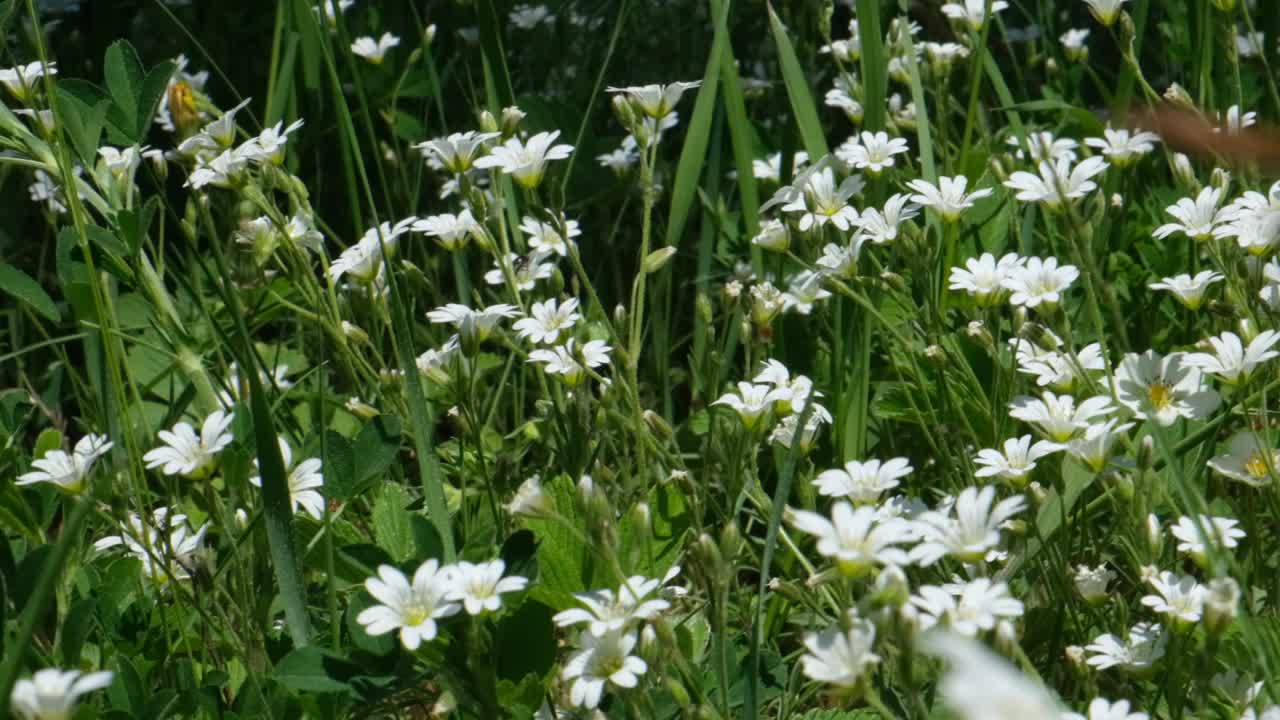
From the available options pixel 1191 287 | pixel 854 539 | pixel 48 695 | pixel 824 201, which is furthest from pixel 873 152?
pixel 48 695

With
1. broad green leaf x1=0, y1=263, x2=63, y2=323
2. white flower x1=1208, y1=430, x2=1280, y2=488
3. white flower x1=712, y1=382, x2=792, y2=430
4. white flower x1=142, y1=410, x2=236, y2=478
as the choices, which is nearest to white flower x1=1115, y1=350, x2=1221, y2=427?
white flower x1=1208, y1=430, x2=1280, y2=488

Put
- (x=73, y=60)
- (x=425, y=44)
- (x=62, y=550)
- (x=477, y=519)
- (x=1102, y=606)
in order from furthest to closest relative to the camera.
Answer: (x=73, y=60)
(x=425, y=44)
(x=477, y=519)
(x=1102, y=606)
(x=62, y=550)

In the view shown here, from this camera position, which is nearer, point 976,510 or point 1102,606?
point 976,510

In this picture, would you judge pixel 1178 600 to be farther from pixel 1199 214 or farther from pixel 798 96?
pixel 798 96

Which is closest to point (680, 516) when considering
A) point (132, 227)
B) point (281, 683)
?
point (281, 683)

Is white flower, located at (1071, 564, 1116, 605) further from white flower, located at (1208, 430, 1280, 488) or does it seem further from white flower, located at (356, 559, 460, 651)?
white flower, located at (356, 559, 460, 651)

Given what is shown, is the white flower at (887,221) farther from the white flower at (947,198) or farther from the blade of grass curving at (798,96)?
the blade of grass curving at (798,96)

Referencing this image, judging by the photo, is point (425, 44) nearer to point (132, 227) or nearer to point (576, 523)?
point (132, 227)
